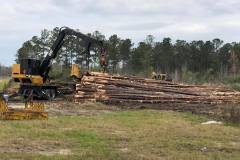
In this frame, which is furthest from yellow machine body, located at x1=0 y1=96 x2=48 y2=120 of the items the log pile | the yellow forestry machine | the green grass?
the yellow forestry machine

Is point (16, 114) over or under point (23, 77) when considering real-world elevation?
under

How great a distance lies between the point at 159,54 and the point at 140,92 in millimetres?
62441

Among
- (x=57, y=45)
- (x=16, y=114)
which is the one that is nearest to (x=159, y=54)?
(x=57, y=45)

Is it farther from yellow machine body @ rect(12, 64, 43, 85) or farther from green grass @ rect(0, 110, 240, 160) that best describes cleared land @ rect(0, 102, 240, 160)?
yellow machine body @ rect(12, 64, 43, 85)

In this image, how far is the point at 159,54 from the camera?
90.8 metres

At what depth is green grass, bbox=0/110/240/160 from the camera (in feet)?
37.0

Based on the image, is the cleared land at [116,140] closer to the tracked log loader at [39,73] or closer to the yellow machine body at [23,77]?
the tracked log loader at [39,73]

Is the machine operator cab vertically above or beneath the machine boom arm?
beneath

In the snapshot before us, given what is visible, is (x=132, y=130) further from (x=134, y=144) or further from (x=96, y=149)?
(x=96, y=149)

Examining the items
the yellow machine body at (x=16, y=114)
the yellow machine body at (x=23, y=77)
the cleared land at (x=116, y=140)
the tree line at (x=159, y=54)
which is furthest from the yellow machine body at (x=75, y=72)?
the tree line at (x=159, y=54)

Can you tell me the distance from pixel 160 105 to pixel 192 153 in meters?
15.8

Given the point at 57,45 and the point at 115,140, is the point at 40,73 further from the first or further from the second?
the point at 115,140

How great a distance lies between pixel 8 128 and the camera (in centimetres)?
1494

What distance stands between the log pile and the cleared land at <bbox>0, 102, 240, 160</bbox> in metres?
9.36
